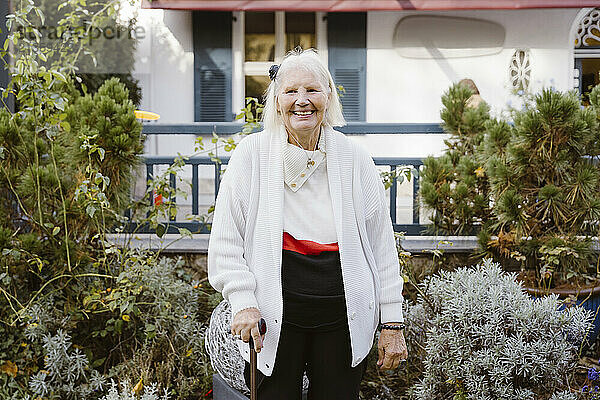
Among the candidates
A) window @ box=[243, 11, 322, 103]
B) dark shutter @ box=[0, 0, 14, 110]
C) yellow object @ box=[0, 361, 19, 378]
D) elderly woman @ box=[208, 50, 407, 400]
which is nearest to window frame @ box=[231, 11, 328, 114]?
window @ box=[243, 11, 322, 103]

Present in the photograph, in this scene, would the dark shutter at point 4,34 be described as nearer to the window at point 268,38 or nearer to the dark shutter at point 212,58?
the dark shutter at point 212,58

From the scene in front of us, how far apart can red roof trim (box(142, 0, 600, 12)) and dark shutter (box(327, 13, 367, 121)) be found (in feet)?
1.23

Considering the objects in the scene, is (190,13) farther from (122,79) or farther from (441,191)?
(441,191)

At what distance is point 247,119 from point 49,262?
145 centimetres

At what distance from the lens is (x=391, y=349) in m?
2.18

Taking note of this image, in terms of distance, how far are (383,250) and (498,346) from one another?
1.12 m

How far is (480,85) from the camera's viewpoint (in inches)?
312

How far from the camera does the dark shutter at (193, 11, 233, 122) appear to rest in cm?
785

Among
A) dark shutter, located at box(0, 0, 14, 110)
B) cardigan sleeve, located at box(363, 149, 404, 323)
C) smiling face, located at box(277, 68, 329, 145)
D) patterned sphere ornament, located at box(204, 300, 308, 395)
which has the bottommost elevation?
patterned sphere ornament, located at box(204, 300, 308, 395)

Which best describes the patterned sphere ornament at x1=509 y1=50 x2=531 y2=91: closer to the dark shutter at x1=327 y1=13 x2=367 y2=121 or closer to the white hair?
the dark shutter at x1=327 y1=13 x2=367 y2=121

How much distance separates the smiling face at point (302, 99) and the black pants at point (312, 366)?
0.64m

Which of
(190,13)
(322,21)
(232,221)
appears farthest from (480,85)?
(232,221)

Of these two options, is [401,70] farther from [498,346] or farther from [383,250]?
[383,250]

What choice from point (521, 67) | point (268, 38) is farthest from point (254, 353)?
point (521, 67)
